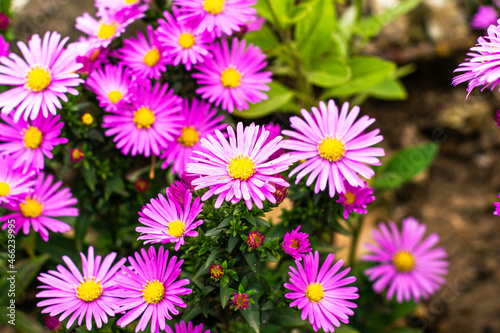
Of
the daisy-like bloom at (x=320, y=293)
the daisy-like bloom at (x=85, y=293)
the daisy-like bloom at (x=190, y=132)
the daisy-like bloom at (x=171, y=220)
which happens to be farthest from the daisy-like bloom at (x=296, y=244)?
the daisy-like bloom at (x=190, y=132)

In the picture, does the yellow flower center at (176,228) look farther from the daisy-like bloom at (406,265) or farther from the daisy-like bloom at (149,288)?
the daisy-like bloom at (406,265)

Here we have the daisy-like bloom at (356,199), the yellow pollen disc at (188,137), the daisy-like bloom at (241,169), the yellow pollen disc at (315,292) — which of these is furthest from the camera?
Result: the yellow pollen disc at (188,137)

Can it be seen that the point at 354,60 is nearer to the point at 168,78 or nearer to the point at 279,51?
the point at 279,51

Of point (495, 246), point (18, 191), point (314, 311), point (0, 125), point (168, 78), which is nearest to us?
point (314, 311)

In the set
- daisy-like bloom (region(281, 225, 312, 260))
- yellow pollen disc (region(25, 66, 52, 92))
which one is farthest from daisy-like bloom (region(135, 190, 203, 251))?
yellow pollen disc (region(25, 66, 52, 92))

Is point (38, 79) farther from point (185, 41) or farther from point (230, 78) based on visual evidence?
point (230, 78)

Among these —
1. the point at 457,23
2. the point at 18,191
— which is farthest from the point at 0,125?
the point at 457,23

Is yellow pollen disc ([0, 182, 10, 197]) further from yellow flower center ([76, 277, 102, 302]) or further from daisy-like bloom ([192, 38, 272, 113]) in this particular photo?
daisy-like bloom ([192, 38, 272, 113])
